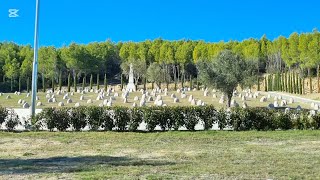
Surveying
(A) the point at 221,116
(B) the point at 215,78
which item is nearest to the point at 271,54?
(B) the point at 215,78

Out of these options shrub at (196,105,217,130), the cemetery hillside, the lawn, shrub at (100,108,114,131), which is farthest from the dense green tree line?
the lawn

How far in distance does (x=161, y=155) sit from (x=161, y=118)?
→ 672 cm

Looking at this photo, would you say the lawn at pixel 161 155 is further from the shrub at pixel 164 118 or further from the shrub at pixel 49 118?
the shrub at pixel 164 118

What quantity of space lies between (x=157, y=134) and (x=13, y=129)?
6.27 metres

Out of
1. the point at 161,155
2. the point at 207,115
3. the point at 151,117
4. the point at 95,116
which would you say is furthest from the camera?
the point at 207,115

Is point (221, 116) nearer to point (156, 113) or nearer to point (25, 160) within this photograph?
point (156, 113)

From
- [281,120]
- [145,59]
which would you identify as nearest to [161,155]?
[281,120]

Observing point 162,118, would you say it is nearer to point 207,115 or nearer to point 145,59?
point 207,115

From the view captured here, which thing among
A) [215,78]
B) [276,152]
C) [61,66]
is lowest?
[276,152]

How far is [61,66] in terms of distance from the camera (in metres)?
92.0

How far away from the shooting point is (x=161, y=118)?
17281 mm

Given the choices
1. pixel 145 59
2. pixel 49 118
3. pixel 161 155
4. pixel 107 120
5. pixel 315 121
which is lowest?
pixel 161 155

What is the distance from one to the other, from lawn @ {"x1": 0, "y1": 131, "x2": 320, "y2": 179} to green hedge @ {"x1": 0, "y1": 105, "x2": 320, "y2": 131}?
139 cm

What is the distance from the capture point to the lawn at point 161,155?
26.1 feet
